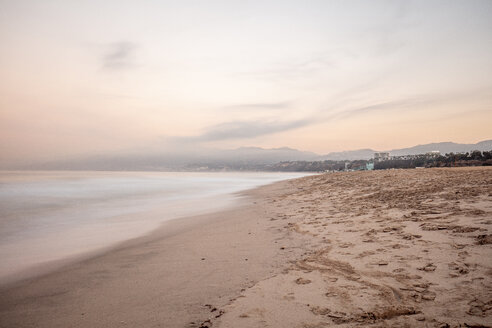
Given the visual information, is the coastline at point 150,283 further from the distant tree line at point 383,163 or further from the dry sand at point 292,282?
the distant tree line at point 383,163

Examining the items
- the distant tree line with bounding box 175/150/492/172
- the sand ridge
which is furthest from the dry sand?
the distant tree line with bounding box 175/150/492/172

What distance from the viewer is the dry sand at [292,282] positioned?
2.28m

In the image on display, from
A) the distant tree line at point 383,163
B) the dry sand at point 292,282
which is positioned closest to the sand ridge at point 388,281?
the dry sand at point 292,282

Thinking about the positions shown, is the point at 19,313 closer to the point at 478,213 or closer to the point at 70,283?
the point at 70,283

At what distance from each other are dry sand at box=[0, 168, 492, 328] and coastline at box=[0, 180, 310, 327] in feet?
0.05

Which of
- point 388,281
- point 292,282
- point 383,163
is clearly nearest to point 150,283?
point 292,282

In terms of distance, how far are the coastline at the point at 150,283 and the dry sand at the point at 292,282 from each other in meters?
0.02

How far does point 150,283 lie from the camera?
3307mm

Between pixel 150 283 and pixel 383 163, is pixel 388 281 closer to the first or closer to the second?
pixel 150 283

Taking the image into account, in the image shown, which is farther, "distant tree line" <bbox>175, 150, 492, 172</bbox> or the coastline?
"distant tree line" <bbox>175, 150, 492, 172</bbox>

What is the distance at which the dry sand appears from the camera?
2.28m

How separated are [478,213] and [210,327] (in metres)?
5.18

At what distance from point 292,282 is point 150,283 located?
5.99ft

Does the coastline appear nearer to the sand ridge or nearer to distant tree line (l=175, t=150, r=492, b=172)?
the sand ridge
